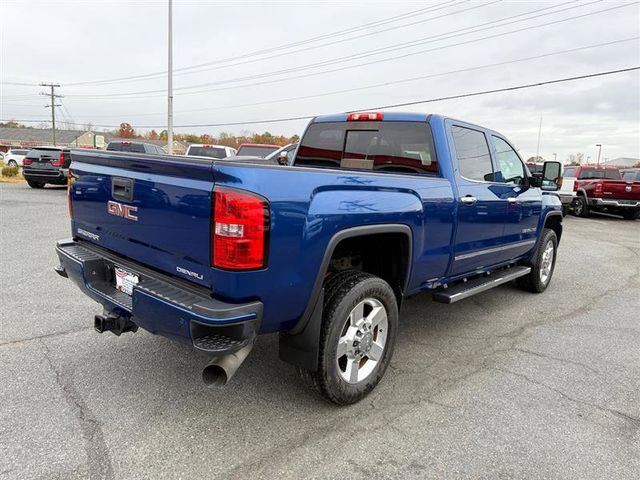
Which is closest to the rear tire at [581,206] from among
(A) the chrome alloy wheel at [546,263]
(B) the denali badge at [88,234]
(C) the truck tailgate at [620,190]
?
(C) the truck tailgate at [620,190]

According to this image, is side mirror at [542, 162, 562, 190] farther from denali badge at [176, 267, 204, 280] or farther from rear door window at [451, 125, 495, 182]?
denali badge at [176, 267, 204, 280]

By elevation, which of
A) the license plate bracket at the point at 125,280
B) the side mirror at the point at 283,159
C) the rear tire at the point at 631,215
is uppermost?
the side mirror at the point at 283,159

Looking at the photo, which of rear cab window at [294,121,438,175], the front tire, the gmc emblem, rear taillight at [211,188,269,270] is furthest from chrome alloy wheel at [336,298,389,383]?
the gmc emblem

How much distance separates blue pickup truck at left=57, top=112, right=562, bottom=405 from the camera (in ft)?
7.74

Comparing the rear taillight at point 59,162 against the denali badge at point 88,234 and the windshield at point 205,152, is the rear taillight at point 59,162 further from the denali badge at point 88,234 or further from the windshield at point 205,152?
the denali badge at point 88,234

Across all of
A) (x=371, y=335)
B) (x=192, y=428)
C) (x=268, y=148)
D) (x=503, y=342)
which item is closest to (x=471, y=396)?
(x=371, y=335)

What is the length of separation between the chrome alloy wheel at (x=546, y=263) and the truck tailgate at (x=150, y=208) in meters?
5.08

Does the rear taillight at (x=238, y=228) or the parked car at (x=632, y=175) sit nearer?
the rear taillight at (x=238, y=228)

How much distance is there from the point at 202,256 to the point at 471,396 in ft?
7.15

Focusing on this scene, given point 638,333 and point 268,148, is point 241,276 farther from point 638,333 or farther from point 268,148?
point 268,148

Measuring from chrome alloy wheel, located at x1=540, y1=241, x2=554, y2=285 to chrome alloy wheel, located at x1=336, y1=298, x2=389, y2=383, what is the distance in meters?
3.77

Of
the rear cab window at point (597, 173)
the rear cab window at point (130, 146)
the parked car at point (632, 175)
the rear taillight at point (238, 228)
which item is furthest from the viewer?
the parked car at point (632, 175)

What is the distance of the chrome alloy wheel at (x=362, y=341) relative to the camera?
3.04 metres

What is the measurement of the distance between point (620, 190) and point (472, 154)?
14845 millimetres
